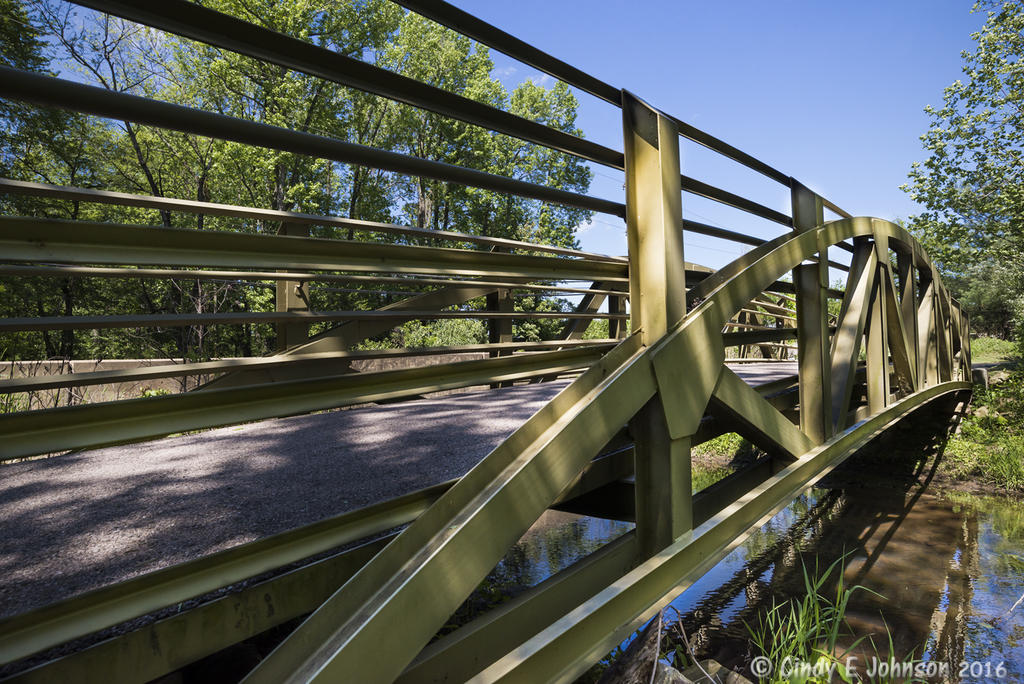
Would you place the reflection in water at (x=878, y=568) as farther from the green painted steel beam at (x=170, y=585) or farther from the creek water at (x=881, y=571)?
the green painted steel beam at (x=170, y=585)

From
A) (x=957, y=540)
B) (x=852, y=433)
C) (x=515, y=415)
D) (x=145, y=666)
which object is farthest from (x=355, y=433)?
(x=957, y=540)

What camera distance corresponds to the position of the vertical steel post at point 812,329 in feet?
10.5

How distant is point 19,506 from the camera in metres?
1.92

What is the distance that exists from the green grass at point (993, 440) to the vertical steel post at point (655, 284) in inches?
451

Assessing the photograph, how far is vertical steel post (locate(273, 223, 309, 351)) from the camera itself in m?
4.45

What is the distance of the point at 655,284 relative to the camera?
208 centimetres

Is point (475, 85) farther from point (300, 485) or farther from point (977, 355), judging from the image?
point (977, 355)

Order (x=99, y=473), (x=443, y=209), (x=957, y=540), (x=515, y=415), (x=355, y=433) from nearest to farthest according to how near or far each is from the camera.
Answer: (x=99, y=473)
(x=355, y=433)
(x=515, y=415)
(x=957, y=540)
(x=443, y=209)

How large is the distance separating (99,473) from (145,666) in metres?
1.48

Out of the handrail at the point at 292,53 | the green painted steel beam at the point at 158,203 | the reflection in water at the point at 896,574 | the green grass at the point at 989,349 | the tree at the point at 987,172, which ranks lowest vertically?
the reflection in water at the point at 896,574

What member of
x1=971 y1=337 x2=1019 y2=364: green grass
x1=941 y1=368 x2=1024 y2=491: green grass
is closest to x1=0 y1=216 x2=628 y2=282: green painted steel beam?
x1=941 y1=368 x2=1024 y2=491: green grass

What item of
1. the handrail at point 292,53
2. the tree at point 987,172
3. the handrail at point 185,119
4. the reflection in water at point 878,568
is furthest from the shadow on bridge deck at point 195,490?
the tree at point 987,172

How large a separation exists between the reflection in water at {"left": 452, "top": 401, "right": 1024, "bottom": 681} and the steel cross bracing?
162 centimetres

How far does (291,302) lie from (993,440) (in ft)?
44.1
